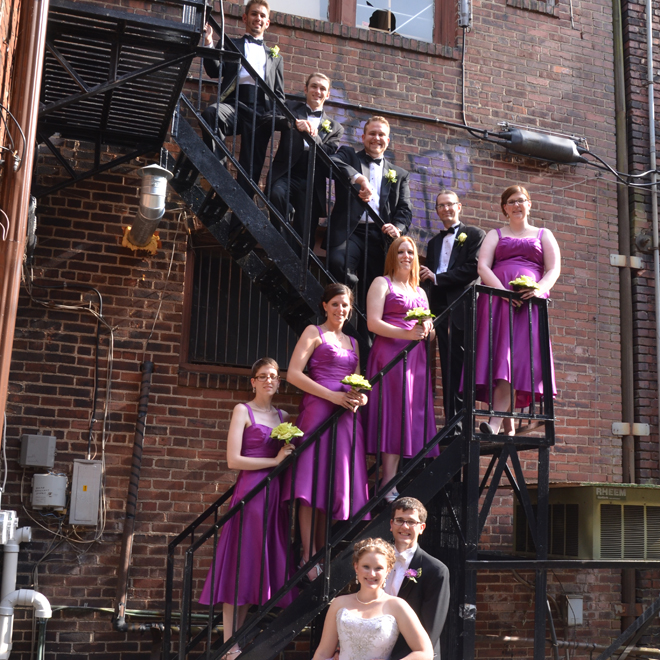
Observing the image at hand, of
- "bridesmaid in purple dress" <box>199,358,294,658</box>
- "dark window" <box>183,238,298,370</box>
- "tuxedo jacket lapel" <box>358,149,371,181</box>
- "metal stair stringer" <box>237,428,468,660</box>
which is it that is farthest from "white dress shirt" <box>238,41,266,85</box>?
"metal stair stringer" <box>237,428,468,660</box>

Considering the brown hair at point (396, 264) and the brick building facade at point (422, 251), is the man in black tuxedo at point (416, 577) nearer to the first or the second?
the brown hair at point (396, 264)

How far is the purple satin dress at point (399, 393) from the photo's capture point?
500 cm

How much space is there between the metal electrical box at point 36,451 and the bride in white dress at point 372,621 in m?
2.85

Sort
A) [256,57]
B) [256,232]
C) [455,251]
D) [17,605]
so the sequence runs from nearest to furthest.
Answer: [256,232] → [17,605] → [455,251] → [256,57]

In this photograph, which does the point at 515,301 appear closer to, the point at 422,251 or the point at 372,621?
the point at 422,251

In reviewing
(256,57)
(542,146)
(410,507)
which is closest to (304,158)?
(256,57)

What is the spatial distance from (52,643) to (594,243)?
18.5 feet

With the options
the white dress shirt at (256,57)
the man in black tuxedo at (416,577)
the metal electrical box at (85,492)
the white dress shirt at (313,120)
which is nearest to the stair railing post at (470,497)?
the man in black tuxedo at (416,577)

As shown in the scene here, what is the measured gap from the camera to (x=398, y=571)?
4.16 meters

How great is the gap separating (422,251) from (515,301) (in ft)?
6.89

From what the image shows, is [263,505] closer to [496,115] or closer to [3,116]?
[3,116]

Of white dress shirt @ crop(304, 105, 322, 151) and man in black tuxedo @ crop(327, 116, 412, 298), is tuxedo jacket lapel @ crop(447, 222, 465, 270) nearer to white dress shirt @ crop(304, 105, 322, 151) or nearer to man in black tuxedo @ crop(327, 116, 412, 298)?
man in black tuxedo @ crop(327, 116, 412, 298)

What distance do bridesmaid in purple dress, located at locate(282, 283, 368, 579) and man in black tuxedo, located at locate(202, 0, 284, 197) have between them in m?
1.39

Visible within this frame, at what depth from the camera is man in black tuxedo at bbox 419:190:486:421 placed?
5676mm
